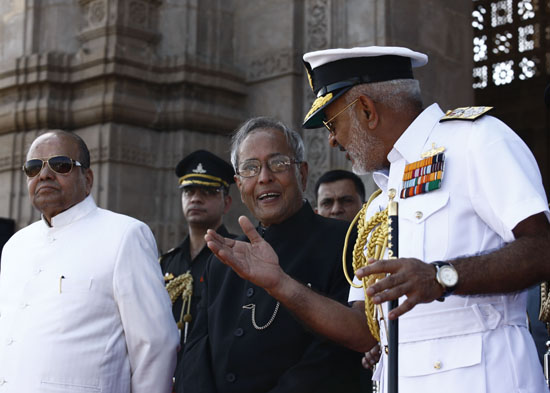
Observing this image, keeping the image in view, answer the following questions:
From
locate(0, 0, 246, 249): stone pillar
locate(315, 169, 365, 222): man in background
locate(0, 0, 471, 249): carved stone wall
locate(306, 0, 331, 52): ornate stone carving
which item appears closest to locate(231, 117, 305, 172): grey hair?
locate(315, 169, 365, 222): man in background

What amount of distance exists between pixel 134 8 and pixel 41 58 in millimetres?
980

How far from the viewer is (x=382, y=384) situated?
8.93ft

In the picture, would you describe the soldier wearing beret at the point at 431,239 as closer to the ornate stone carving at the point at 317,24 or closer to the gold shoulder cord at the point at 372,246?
the gold shoulder cord at the point at 372,246

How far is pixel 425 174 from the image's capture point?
259 cm

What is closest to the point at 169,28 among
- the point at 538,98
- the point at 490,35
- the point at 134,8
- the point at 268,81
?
the point at 134,8

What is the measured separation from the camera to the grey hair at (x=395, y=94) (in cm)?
279

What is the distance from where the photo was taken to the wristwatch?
221cm

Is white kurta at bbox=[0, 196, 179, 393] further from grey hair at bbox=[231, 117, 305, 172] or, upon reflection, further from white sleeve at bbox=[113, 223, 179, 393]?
grey hair at bbox=[231, 117, 305, 172]

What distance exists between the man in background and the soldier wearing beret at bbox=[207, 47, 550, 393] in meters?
2.65

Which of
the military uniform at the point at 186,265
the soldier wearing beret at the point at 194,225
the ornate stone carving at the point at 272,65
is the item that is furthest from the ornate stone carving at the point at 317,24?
the military uniform at the point at 186,265

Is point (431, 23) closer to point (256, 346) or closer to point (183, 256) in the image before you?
point (183, 256)

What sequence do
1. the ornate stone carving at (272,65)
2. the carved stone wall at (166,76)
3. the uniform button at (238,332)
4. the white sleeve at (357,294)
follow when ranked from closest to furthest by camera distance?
the white sleeve at (357,294) < the uniform button at (238,332) < the carved stone wall at (166,76) < the ornate stone carving at (272,65)

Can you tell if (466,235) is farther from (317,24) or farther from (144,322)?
(317,24)

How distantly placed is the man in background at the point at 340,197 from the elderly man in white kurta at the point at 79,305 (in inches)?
74.6
